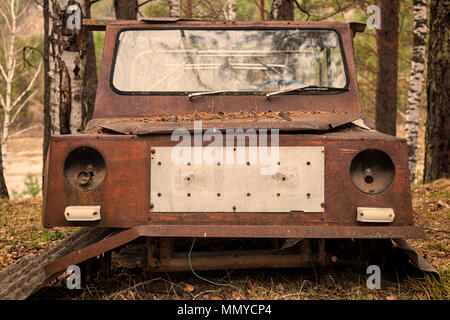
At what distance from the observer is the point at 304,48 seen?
4539 millimetres

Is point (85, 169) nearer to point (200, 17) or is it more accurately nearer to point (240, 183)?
point (240, 183)

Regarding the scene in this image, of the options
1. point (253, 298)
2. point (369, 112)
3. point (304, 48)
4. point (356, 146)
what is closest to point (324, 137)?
point (356, 146)

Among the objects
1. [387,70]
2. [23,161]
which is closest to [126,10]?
[387,70]

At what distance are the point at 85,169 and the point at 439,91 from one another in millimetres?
6315

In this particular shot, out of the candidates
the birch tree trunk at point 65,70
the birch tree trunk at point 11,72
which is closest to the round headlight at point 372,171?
the birch tree trunk at point 65,70

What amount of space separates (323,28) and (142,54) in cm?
151

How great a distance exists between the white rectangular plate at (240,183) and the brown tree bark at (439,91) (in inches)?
218

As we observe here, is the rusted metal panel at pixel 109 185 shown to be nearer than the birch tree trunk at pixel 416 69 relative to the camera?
Yes

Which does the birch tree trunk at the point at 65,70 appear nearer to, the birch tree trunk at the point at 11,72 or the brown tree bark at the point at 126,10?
the brown tree bark at the point at 126,10

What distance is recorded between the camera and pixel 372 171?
3.21 m

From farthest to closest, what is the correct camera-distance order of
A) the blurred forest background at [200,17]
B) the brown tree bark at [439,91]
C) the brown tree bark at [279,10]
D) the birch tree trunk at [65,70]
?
the blurred forest background at [200,17] < the brown tree bark at [279,10] < the brown tree bark at [439,91] < the birch tree trunk at [65,70]

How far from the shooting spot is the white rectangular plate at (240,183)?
3189 millimetres

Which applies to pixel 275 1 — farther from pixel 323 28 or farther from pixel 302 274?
pixel 302 274

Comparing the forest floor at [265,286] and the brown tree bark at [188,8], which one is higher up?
the brown tree bark at [188,8]
